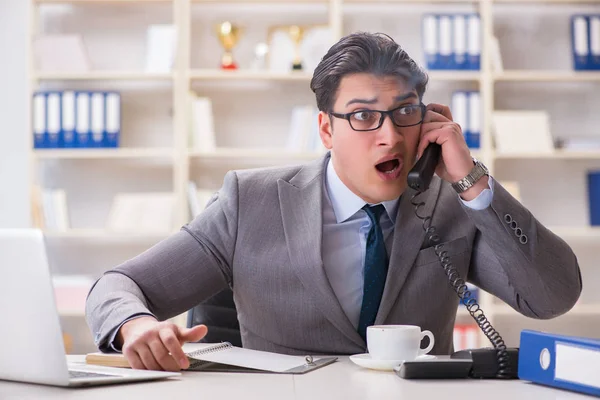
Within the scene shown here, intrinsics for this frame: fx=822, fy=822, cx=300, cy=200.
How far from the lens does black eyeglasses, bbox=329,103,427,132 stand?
1.67m

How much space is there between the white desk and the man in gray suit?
390mm

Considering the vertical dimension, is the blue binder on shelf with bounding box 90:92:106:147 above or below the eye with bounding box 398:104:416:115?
above

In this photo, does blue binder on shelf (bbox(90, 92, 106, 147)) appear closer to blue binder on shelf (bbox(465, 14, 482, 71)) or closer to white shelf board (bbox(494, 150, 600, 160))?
blue binder on shelf (bbox(465, 14, 482, 71))

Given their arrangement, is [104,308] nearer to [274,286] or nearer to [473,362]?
[274,286]

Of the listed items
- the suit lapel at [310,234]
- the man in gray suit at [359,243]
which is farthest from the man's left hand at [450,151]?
the suit lapel at [310,234]

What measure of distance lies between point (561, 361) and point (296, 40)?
3271 millimetres

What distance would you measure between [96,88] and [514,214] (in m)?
3.23

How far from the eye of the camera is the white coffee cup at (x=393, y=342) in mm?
1325

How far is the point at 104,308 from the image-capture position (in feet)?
4.92

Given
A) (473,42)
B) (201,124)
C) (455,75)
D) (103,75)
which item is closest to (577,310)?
(455,75)

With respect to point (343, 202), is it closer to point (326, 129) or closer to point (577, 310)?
point (326, 129)

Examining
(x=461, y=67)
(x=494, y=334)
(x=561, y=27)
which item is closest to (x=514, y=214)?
(x=494, y=334)

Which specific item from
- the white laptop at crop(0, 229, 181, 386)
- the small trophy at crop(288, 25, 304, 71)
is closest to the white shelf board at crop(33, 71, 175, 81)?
the small trophy at crop(288, 25, 304, 71)

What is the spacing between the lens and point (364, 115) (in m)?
1.68
